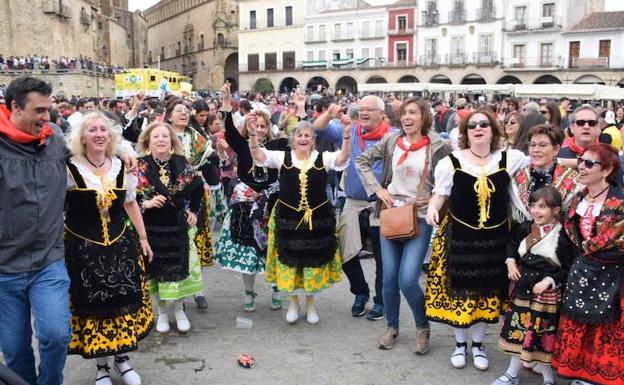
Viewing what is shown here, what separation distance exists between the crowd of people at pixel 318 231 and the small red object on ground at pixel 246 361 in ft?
2.55

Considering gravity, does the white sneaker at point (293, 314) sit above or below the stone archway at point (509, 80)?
below

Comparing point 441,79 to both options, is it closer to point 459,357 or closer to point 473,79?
point 473,79

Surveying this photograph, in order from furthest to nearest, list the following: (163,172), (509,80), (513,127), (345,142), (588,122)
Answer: (509,80)
(513,127)
(345,142)
(163,172)
(588,122)

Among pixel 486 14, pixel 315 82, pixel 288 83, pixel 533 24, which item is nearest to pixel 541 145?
pixel 533 24

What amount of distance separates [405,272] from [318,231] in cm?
98

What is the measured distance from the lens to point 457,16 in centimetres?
4572

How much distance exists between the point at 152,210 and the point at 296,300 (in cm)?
151

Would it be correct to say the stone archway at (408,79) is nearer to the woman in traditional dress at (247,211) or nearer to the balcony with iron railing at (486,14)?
the balcony with iron railing at (486,14)

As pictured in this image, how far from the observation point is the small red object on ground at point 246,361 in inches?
178

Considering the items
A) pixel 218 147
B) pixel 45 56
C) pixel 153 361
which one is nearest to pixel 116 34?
pixel 45 56

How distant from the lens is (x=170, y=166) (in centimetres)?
509

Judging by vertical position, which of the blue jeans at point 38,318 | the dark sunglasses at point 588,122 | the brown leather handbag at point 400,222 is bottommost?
the blue jeans at point 38,318

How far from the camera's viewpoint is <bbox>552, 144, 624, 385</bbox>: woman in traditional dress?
3.78 metres

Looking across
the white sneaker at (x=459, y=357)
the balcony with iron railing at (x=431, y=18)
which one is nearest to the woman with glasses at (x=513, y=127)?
the white sneaker at (x=459, y=357)
